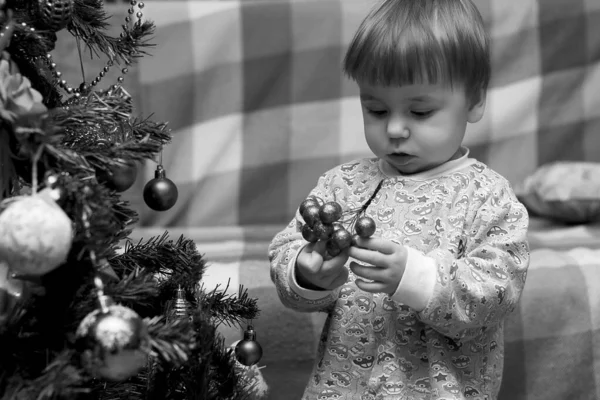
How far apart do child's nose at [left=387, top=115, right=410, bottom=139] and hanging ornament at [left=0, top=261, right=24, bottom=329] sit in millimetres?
482

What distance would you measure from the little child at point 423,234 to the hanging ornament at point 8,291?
32cm

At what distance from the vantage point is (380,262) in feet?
3.09

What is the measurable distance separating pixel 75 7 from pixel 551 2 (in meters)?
1.31

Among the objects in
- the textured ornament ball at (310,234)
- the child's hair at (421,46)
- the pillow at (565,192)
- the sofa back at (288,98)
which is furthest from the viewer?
the sofa back at (288,98)

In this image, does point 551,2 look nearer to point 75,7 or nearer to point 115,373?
point 75,7

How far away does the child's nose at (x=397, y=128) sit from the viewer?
41.3 inches

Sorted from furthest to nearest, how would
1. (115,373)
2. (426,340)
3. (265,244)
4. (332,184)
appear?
(265,244), (332,184), (426,340), (115,373)

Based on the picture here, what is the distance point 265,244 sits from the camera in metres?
1.69

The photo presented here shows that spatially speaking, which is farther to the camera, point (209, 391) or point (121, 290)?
point (209, 391)

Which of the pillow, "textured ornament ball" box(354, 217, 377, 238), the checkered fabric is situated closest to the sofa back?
the checkered fabric

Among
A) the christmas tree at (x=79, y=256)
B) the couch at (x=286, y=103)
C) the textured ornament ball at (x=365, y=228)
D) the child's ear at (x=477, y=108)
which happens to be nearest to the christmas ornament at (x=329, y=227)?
the textured ornament ball at (x=365, y=228)

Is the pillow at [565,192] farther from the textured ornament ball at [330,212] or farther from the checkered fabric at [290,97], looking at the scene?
the textured ornament ball at [330,212]

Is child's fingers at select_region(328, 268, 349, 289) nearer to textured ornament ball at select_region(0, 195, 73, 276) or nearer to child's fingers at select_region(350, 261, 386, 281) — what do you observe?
child's fingers at select_region(350, 261, 386, 281)

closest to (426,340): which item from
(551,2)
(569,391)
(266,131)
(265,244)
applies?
(569,391)
